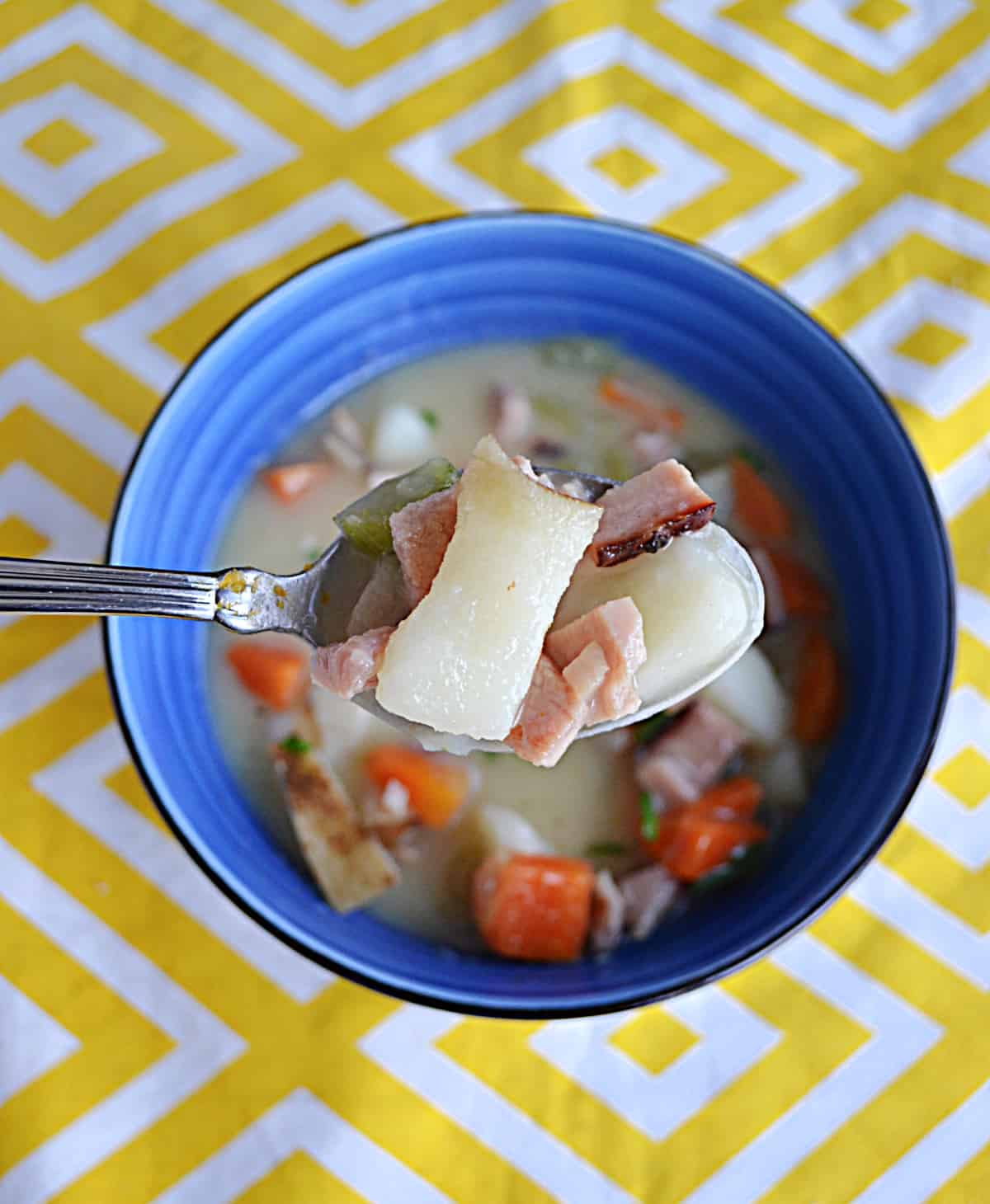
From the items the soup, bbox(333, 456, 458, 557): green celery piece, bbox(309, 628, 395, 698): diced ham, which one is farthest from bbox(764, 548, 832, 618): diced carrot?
bbox(309, 628, 395, 698): diced ham

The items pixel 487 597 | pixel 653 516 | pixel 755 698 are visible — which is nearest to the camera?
pixel 487 597

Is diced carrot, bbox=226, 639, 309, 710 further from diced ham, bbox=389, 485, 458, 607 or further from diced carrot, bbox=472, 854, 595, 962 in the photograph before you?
diced ham, bbox=389, 485, 458, 607

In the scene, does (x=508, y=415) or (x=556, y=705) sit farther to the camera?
(x=508, y=415)

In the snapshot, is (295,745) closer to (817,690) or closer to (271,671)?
(271,671)

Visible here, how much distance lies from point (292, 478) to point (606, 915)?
2.45 ft

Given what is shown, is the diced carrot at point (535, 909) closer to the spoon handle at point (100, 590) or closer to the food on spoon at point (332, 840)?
the food on spoon at point (332, 840)

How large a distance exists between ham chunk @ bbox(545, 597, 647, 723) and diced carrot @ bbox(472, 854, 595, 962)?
429mm

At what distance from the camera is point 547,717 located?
1.21m

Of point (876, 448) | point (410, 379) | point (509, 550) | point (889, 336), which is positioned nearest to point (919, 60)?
point (889, 336)

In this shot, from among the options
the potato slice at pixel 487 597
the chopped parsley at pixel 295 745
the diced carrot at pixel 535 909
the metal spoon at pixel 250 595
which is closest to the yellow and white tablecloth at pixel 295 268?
the diced carrot at pixel 535 909

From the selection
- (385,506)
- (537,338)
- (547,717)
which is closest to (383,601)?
(385,506)

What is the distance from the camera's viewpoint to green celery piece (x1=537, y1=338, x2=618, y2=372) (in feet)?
6.05

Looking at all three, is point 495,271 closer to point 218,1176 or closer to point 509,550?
point 509,550

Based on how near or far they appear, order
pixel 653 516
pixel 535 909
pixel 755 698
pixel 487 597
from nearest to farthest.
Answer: pixel 487 597 → pixel 653 516 → pixel 535 909 → pixel 755 698
